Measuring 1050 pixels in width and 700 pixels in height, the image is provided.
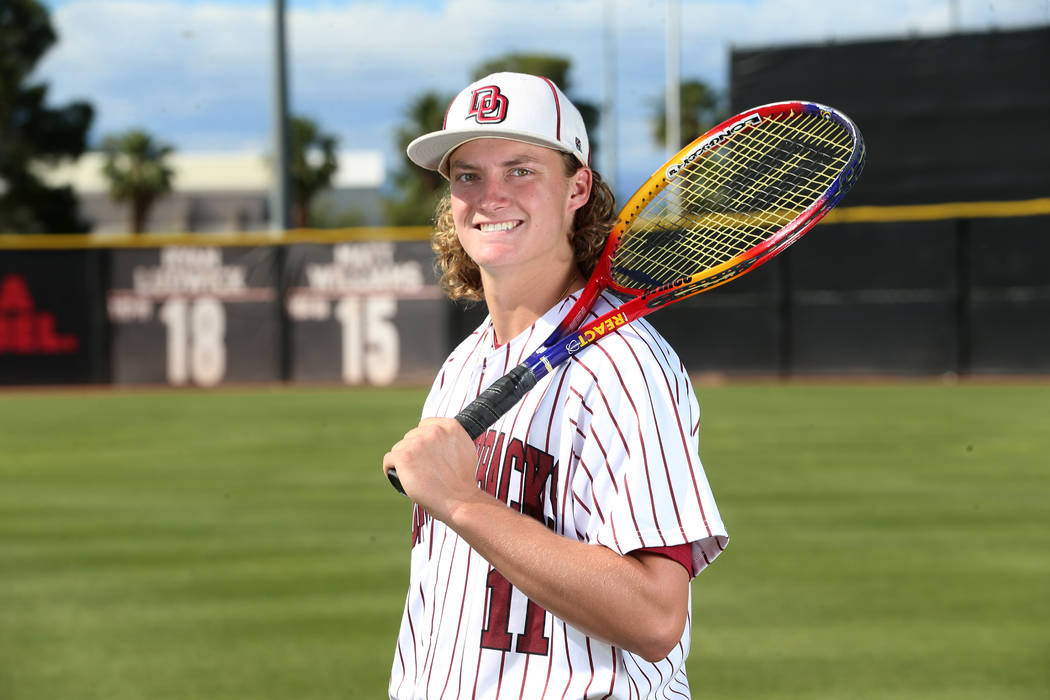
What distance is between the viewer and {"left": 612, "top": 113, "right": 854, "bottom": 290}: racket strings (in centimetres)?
294

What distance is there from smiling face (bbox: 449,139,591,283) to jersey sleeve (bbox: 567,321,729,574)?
34cm

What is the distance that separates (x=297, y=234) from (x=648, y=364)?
62.6ft

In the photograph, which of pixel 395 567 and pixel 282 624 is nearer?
pixel 282 624

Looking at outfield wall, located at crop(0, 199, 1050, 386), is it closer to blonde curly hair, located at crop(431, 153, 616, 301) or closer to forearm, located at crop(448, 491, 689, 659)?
blonde curly hair, located at crop(431, 153, 616, 301)

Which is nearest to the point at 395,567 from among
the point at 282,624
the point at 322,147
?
the point at 282,624

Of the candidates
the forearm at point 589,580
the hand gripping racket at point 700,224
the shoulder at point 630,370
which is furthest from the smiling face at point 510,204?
the forearm at point 589,580

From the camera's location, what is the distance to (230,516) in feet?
28.9

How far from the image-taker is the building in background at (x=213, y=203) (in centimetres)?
7581

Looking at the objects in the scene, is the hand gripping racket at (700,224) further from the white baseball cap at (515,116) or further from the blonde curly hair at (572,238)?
the white baseball cap at (515,116)

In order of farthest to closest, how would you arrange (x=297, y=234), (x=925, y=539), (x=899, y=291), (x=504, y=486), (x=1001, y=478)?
(x=297, y=234) < (x=899, y=291) < (x=1001, y=478) < (x=925, y=539) < (x=504, y=486)

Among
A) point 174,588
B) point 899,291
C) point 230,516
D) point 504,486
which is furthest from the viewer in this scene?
point 899,291

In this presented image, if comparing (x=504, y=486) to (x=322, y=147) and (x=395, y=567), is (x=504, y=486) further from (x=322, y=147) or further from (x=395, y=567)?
(x=322, y=147)

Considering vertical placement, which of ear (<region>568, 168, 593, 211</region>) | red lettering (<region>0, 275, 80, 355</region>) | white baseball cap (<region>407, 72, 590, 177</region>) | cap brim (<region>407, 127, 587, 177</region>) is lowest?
red lettering (<region>0, 275, 80, 355</region>)

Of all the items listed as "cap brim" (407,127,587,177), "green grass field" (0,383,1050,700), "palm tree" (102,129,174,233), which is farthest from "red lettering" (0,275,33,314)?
"palm tree" (102,129,174,233)
